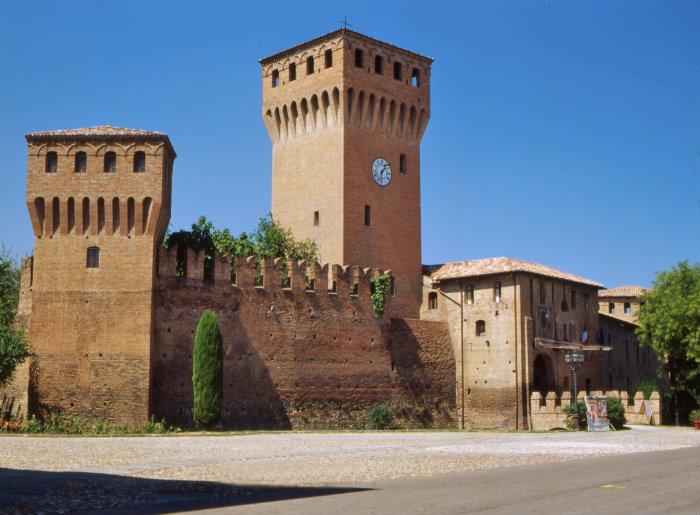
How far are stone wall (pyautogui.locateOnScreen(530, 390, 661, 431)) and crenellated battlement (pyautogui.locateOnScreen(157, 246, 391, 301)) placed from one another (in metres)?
8.70

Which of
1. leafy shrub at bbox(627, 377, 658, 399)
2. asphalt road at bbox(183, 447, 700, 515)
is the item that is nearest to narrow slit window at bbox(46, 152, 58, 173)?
asphalt road at bbox(183, 447, 700, 515)

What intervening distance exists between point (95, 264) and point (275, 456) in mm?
14889

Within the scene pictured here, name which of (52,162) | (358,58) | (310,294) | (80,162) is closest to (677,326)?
(310,294)

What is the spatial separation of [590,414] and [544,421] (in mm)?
6528

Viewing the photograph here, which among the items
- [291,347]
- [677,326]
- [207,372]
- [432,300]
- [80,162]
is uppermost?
[80,162]

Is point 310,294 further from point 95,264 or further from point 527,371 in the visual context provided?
point 527,371

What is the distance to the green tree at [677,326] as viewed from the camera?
40625 mm

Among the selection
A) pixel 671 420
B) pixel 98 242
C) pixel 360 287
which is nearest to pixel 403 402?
pixel 360 287

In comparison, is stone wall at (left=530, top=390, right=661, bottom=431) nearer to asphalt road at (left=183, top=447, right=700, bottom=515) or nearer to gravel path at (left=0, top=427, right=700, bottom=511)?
gravel path at (left=0, top=427, right=700, bottom=511)

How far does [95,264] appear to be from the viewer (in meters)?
32.8

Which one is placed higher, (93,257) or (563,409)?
(93,257)

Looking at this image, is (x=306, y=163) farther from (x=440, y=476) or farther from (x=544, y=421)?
(x=440, y=476)

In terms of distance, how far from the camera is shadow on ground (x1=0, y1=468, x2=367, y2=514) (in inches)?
511

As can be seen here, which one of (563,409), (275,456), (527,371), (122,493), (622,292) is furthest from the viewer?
(622,292)
